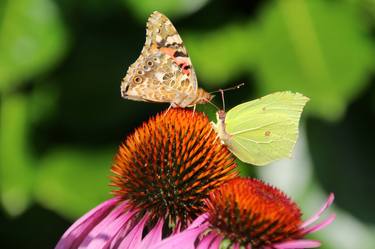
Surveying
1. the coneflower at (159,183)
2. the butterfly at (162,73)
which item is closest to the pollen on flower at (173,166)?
the coneflower at (159,183)

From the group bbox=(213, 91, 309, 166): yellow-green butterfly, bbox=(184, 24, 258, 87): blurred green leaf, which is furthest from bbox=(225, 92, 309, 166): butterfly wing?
bbox=(184, 24, 258, 87): blurred green leaf

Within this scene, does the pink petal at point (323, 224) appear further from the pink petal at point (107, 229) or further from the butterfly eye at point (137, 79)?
the butterfly eye at point (137, 79)

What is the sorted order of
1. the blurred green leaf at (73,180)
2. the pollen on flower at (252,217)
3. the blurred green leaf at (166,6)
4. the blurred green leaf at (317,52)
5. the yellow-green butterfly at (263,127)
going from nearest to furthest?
the pollen on flower at (252,217) → the yellow-green butterfly at (263,127) → the blurred green leaf at (166,6) → the blurred green leaf at (317,52) → the blurred green leaf at (73,180)

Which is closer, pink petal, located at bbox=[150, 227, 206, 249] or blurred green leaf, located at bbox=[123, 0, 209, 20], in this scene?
pink petal, located at bbox=[150, 227, 206, 249]

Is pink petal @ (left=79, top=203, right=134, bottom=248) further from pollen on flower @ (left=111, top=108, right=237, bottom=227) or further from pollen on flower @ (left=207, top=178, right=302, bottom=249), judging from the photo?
pollen on flower @ (left=207, top=178, right=302, bottom=249)

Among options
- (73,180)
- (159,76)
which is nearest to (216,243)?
(159,76)

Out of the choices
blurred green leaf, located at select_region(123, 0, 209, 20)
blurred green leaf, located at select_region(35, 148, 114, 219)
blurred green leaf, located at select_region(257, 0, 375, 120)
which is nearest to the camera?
blurred green leaf, located at select_region(123, 0, 209, 20)

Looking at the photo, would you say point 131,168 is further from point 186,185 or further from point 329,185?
point 329,185
